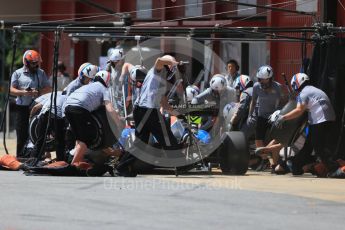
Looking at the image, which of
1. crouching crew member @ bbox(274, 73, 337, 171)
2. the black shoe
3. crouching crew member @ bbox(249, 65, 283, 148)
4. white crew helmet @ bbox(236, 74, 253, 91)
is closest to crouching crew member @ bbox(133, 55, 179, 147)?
crouching crew member @ bbox(274, 73, 337, 171)

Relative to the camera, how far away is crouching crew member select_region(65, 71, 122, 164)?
55.1 ft

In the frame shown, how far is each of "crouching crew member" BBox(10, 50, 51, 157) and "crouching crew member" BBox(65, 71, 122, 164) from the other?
2991 mm

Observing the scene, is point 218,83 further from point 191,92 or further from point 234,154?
point 234,154

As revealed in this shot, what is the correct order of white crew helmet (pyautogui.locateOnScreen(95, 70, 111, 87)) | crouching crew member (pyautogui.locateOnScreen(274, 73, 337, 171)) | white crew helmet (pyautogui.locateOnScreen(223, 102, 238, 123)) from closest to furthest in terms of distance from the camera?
white crew helmet (pyautogui.locateOnScreen(95, 70, 111, 87)) → crouching crew member (pyautogui.locateOnScreen(274, 73, 337, 171)) → white crew helmet (pyautogui.locateOnScreen(223, 102, 238, 123))

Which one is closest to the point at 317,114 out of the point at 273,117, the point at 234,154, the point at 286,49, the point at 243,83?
the point at 273,117

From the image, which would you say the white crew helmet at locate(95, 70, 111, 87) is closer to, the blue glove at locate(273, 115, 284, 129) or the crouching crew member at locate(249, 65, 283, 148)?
the blue glove at locate(273, 115, 284, 129)

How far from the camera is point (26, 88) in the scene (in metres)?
19.8

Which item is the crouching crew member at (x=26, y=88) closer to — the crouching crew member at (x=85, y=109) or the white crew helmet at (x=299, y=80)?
the crouching crew member at (x=85, y=109)

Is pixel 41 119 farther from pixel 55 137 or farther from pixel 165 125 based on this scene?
pixel 165 125

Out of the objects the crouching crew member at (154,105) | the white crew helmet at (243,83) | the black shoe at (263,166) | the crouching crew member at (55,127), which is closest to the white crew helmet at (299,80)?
the black shoe at (263,166)

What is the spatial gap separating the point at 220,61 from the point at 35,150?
24.9ft

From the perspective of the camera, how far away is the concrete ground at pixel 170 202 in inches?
441

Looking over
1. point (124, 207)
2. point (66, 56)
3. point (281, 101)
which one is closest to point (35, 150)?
point (281, 101)

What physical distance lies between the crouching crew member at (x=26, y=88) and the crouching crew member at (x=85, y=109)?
9.81ft
